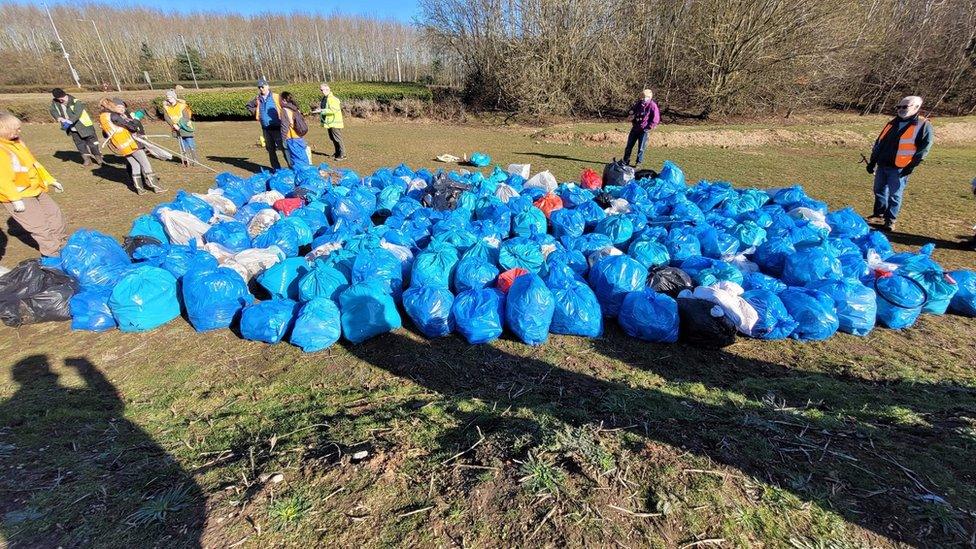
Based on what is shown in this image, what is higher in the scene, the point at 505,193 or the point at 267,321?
the point at 505,193

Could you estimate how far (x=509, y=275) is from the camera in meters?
3.90

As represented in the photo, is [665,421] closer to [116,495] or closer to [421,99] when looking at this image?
[116,495]

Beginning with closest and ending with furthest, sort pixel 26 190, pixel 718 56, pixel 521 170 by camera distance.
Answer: pixel 26 190
pixel 521 170
pixel 718 56

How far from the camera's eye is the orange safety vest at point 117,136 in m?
6.63

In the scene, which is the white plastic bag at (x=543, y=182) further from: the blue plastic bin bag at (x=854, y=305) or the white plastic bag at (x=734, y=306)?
Result: the blue plastic bin bag at (x=854, y=305)

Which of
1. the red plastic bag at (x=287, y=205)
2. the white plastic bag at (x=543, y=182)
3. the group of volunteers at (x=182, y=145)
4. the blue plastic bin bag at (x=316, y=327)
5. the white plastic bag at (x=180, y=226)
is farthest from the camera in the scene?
the white plastic bag at (x=543, y=182)

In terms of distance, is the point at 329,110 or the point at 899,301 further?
the point at 329,110

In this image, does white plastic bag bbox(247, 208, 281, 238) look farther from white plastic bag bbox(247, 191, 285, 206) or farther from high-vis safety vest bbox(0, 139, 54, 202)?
high-vis safety vest bbox(0, 139, 54, 202)

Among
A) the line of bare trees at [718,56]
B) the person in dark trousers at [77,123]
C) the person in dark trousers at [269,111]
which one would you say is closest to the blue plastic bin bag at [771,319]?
the person in dark trousers at [269,111]

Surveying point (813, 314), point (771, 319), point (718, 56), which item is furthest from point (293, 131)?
point (718, 56)

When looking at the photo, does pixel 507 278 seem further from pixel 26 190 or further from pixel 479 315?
pixel 26 190

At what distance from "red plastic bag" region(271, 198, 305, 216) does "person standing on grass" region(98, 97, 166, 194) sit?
313 cm

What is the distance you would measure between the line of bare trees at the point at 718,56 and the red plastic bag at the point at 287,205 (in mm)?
15362

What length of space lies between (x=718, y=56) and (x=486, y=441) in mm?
20457
